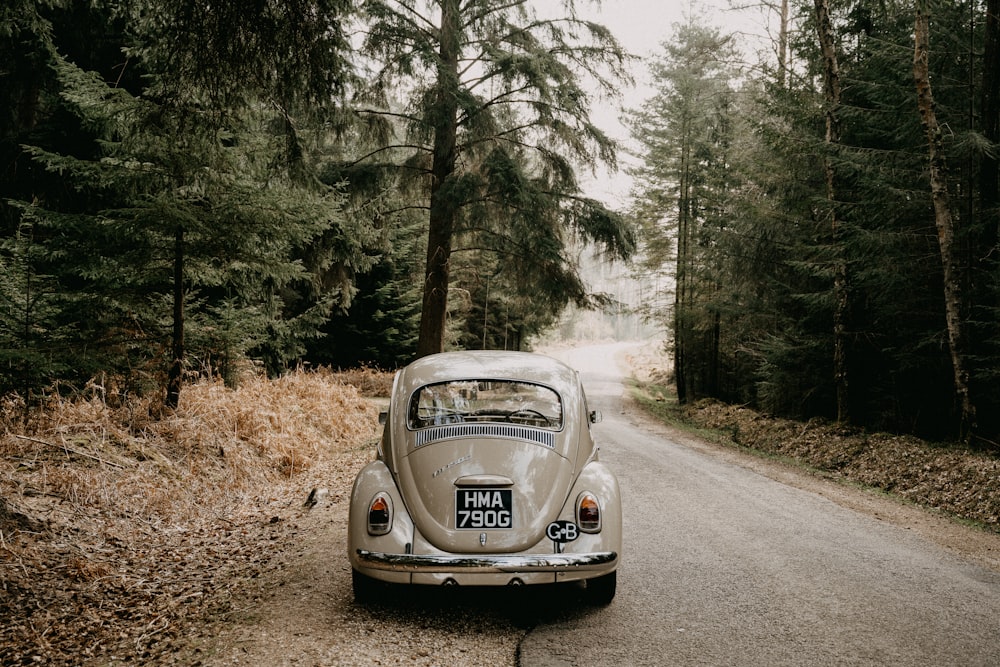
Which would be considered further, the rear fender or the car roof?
the car roof

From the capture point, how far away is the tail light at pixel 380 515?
3.96 meters

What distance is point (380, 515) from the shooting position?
3.99m

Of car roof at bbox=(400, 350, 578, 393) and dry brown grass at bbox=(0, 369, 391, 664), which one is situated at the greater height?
car roof at bbox=(400, 350, 578, 393)

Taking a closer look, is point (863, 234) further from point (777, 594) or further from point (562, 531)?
point (562, 531)

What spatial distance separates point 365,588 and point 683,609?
2.18 m

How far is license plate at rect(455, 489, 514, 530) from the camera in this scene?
3.94m

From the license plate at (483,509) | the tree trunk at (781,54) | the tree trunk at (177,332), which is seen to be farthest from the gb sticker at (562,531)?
the tree trunk at (781,54)

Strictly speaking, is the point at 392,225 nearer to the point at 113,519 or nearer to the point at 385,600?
the point at 113,519

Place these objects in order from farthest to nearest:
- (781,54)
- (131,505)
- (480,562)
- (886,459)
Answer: (781,54) → (886,459) → (131,505) → (480,562)

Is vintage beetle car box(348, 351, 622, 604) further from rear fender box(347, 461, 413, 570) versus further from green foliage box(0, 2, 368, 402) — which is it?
green foliage box(0, 2, 368, 402)

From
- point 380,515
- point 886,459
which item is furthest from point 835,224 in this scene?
point 380,515

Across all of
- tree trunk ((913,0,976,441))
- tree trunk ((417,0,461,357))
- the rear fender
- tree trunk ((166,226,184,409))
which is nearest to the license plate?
the rear fender

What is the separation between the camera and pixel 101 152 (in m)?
9.16

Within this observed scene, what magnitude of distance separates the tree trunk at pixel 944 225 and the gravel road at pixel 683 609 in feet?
13.1
